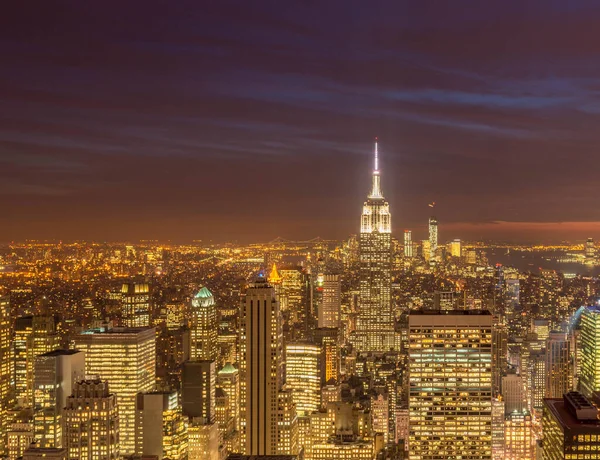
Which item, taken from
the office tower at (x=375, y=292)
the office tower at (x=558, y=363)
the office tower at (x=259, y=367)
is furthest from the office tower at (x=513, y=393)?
the office tower at (x=375, y=292)

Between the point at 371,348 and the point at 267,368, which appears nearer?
the point at 267,368

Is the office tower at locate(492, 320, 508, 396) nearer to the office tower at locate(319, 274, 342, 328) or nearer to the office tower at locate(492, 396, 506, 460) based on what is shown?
the office tower at locate(492, 396, 506, 460)

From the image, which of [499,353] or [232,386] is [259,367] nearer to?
[232,386]

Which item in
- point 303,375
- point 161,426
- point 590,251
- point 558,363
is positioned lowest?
point 161,426

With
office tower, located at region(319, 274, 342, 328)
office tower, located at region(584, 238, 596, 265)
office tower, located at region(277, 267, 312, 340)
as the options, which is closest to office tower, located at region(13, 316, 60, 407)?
office tower, located at region(277, 267, 312, 340)

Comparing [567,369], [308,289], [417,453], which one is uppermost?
Answer: [308,289]

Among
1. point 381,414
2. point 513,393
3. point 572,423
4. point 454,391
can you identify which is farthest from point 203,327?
point 572,423

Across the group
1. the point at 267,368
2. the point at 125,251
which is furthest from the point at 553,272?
the point at 125,251

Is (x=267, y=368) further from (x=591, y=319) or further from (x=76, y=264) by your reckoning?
(x=591, y=319)
